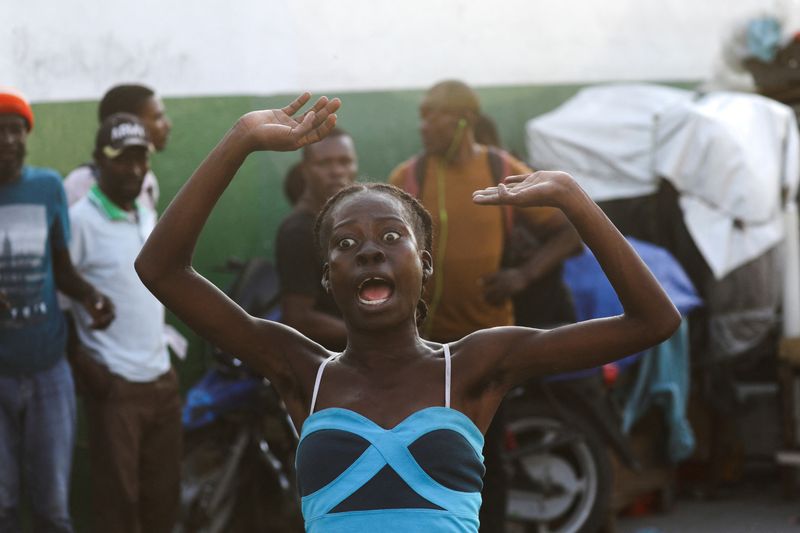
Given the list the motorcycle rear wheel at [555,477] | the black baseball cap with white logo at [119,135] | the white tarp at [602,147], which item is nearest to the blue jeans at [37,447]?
the black baseball cap with white logo at [119,135]

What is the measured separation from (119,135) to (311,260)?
917 mm

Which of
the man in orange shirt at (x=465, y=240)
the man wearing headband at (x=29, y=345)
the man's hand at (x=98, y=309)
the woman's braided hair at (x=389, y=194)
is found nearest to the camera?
the woman's braided hair at (x=389, y=194)

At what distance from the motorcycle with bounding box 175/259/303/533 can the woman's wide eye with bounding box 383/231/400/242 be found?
310cm

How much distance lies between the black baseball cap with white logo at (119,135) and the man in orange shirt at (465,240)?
45.2 inches

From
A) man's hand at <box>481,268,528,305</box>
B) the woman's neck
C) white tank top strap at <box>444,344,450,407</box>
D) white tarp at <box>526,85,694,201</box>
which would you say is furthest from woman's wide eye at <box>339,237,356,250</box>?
white tarp at <box>526,85,694,201</box>

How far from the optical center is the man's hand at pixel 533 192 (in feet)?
10.1

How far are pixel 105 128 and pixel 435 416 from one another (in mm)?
2969

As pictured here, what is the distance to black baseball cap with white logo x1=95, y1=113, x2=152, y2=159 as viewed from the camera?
5641 mm

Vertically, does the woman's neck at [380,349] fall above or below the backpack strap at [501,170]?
above

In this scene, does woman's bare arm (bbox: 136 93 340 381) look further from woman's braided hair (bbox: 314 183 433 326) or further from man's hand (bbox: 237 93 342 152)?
woman's braided hair (bbox: 314 183 433 326)

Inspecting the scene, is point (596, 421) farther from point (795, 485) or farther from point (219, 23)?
point (219, 23)

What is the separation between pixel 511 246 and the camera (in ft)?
21.5

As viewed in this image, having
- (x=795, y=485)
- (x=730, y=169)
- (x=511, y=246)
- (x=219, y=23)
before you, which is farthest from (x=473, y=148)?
(x=795, y=485)

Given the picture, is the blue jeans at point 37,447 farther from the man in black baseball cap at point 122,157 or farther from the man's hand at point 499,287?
the man's hand at point 499,287
